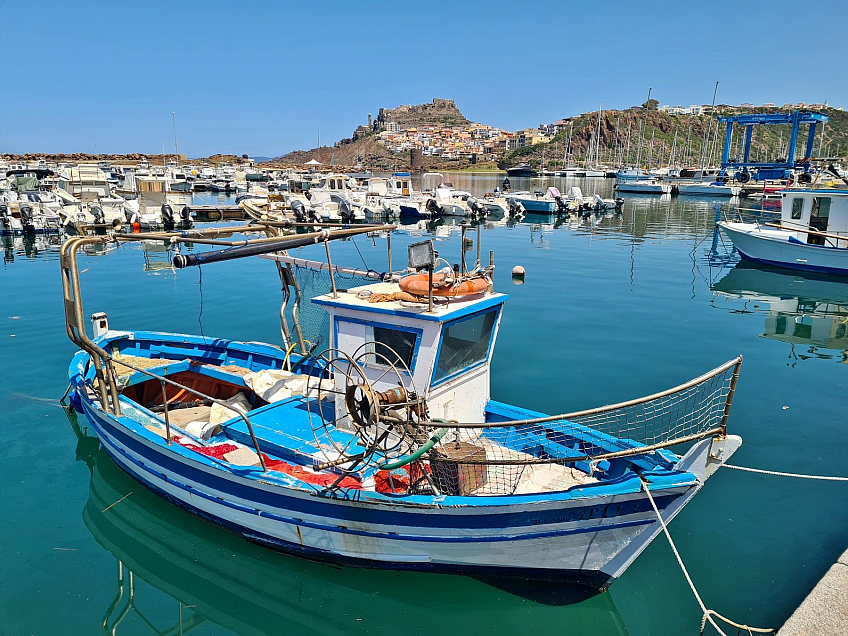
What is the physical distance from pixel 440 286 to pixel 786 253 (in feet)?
78.7

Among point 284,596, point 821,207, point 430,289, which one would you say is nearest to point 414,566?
point 284,596

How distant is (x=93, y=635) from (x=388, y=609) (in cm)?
326

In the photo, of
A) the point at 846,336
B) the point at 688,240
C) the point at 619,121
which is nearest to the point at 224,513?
the point at 846,336

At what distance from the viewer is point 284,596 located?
6.82 m

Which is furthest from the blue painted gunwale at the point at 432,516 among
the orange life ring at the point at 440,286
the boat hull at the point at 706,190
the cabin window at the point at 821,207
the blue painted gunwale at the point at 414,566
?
the boat hull at the point at 706,190

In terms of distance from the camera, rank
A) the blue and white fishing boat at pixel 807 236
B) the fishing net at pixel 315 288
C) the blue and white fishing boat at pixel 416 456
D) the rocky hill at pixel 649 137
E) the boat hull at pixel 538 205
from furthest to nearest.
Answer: the rocky hill at pixel 649 137 → the boat hull at pixel 538 205 → the blue and white fishing boat at pixel 807 236 → the fishing net at pixel 315 288 → the blue and white fishing boat at pixel 416 456

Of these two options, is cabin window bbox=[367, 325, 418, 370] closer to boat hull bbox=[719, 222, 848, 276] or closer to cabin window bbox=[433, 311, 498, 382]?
cabin window bbox=[433, 311, 498, 382]

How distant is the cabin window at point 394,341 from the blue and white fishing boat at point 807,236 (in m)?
22.0

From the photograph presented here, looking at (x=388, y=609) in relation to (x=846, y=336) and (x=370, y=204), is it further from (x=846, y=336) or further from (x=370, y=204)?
(x=370, y=204)

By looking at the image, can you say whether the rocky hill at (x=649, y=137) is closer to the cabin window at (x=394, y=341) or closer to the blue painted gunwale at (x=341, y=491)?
the cabin window at (x=394, y=341)

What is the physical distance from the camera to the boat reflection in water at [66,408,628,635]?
21.1 ft

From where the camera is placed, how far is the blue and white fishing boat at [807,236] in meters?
23.8

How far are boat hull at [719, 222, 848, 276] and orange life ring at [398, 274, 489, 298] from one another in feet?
74.4

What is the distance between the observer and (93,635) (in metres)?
6.36
